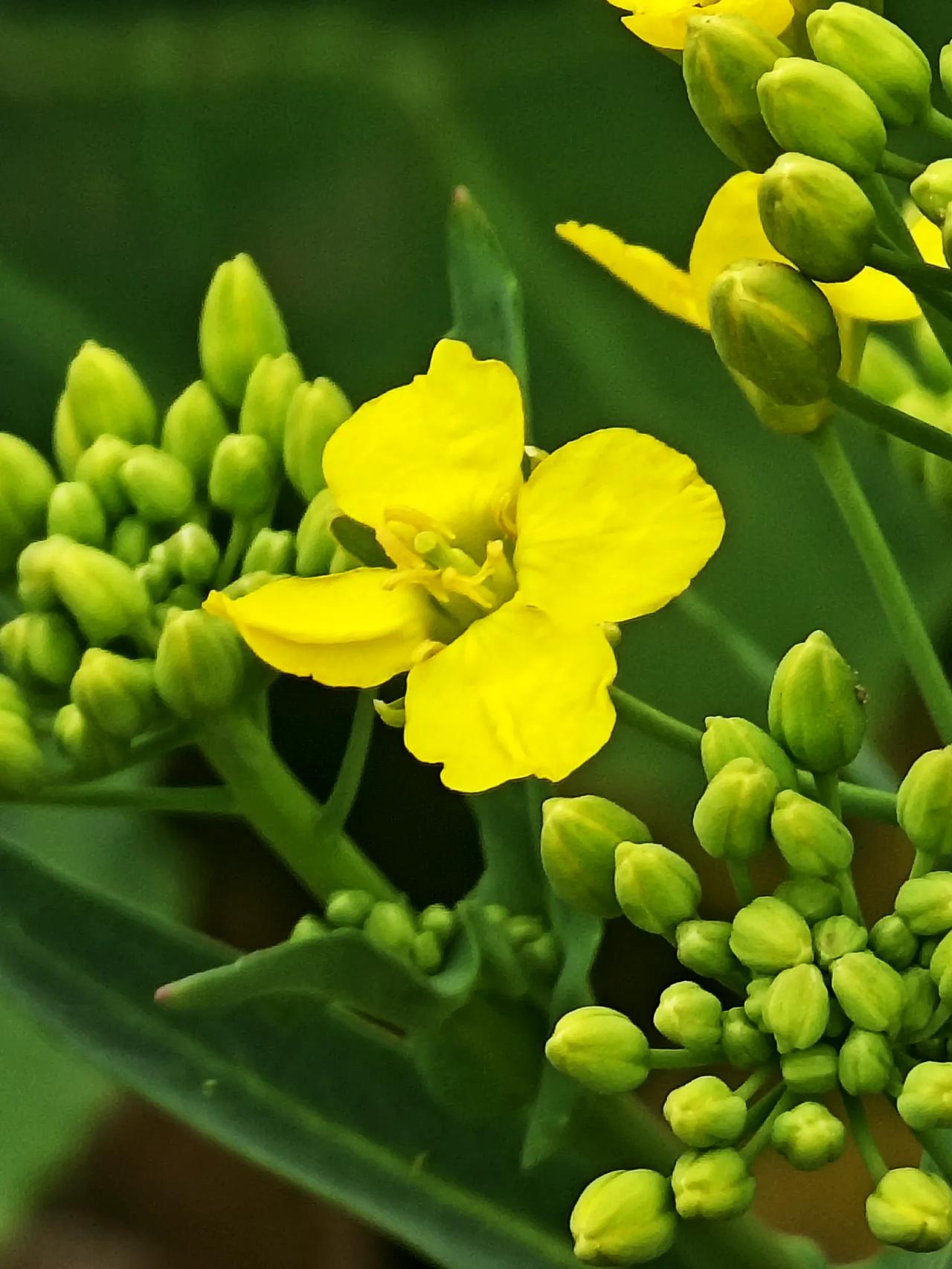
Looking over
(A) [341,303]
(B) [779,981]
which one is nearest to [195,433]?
(B) [779,981]

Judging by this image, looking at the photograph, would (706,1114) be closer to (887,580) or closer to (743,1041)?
(743,1041)

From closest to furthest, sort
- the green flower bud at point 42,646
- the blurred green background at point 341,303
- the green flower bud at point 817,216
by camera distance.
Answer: the green flower bud at point 817,216, the green flower bud at point 42,646, the blurred green background at point 341,303

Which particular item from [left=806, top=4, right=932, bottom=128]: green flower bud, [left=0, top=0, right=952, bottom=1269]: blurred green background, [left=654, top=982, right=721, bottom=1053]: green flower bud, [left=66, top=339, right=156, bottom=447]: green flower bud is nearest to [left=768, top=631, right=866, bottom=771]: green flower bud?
[left=654, top=982, right=721, bottom=1053]: green flower bud

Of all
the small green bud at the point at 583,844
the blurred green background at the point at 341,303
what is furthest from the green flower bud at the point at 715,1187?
the blurred green background at the point at 341,303

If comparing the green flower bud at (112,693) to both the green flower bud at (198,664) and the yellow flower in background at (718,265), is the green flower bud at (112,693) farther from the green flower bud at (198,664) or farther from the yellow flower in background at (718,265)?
the yellow flower in background at (718,265)

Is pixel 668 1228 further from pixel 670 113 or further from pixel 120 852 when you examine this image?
pixel 670 113

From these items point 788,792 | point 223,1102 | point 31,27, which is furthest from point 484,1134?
point 31,27

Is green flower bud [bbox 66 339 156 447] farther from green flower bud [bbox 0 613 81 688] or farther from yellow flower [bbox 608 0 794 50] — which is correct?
yellow flower [bbox 608 0 794 50]
